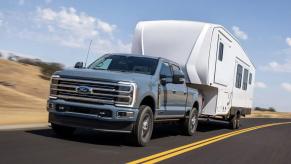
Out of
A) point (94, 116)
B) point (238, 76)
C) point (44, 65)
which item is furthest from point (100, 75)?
point (44, 65)

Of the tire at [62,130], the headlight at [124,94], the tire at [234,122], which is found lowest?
the tire at [62,130]

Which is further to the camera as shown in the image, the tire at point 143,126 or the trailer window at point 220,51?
the trailer window at point 220,51

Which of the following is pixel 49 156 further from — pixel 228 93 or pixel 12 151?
pixel 228 93

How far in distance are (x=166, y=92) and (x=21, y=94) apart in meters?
15.2

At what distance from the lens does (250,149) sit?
13.9 m

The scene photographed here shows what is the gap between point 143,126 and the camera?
39.3 ft

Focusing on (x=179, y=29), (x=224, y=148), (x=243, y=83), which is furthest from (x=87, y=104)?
(x=243, y=83)

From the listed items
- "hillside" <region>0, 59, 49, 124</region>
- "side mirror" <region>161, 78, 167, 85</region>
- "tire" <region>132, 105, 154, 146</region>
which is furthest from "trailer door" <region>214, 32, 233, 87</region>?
"hillside" <region>0, 59, 49, 124</region>

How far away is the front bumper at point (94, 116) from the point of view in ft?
36.5

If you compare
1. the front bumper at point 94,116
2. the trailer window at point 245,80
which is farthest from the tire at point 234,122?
the front bumper at point 94,116

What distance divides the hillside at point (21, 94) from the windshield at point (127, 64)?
3.86m

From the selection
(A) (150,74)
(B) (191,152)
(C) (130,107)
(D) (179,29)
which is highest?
(D) (179,29)

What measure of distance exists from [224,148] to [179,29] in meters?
4.78

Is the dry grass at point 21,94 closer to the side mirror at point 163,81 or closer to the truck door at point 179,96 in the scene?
the truck door at point 179,96
